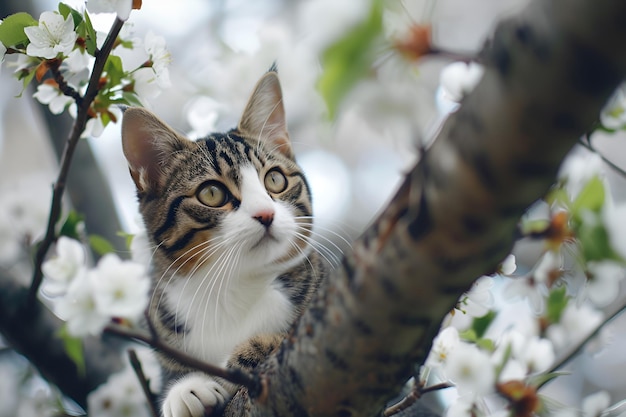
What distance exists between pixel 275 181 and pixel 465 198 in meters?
0.87

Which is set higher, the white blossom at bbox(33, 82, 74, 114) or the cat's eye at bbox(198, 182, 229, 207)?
the white blossom at bbox(33, 82, 74, 114)

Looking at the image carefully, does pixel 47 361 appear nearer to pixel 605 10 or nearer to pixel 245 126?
pixel 245 126

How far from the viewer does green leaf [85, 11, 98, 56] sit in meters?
0.82

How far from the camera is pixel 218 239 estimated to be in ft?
3.70

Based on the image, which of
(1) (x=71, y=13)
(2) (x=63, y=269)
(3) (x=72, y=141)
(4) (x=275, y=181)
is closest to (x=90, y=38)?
(1) (x=71, y=13)

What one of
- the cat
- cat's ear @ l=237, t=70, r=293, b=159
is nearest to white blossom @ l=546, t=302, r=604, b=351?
the cat

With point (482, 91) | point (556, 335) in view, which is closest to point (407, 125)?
point (482, 91)

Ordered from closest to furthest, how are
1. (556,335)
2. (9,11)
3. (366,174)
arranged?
(556,335) < (9,11) < (366,174)

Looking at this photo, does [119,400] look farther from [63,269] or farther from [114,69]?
[114,69]

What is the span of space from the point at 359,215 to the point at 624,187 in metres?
1.28

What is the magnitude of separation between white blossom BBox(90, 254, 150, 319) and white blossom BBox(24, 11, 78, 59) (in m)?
0.30

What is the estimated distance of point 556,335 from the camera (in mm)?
1024

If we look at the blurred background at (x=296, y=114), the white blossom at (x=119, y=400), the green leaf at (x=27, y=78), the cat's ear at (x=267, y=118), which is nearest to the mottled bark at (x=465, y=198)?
the blurred background at (x=296, y=114)

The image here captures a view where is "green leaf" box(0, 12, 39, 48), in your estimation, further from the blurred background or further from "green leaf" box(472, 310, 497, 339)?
"green leaf" box(472, 310, 497, 339)
